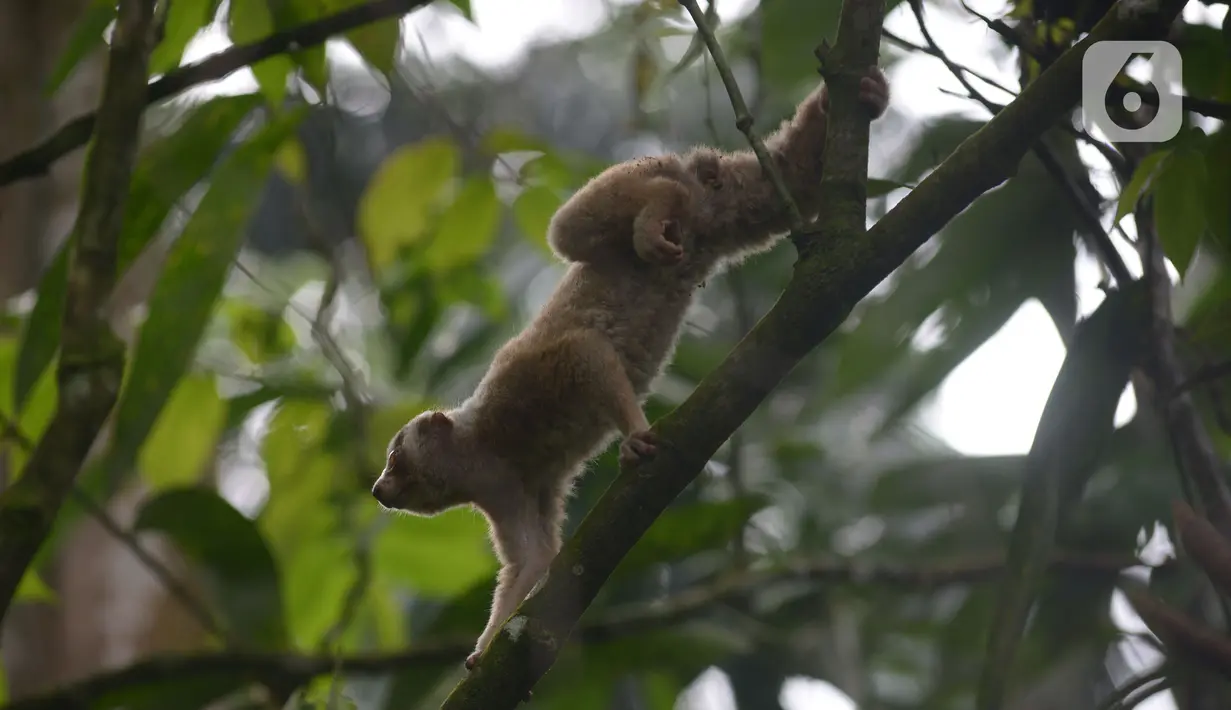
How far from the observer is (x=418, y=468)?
4.60ft

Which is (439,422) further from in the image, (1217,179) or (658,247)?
(1217,179)

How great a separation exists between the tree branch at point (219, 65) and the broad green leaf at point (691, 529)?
1.06 metres

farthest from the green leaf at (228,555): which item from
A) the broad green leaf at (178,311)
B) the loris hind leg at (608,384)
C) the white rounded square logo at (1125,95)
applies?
the white rounded square logo at (1125,95)

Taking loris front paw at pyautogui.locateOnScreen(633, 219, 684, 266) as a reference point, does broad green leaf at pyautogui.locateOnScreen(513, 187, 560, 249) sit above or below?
above

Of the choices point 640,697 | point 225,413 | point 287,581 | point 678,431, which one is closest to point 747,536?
point 640,697

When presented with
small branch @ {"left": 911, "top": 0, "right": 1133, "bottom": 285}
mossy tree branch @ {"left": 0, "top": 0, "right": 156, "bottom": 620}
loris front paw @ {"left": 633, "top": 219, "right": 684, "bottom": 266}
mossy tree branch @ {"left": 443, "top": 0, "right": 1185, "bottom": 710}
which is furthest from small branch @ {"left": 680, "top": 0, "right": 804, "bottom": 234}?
mossy tree branch @ {"left": 0, "top": 0, "right": 156, "bottom": 620}

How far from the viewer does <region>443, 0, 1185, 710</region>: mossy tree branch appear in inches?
44.9

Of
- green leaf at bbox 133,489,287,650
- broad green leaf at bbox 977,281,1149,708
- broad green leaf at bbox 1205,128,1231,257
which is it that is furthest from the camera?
green leaf at bbox 133,489,287,650

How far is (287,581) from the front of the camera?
8.55 ft

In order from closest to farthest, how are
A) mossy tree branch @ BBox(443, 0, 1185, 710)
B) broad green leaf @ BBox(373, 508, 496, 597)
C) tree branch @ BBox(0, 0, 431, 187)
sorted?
mossy tree branch @ BBox(443, 0, 1185, 710) → tree branch @ BBox(0, 0, 431, 187) → broad green leaf @ BBox(373, 508, 496, 597)

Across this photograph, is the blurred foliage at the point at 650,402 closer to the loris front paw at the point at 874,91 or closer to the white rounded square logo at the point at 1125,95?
the white rounded square logo at the point at 1125,95

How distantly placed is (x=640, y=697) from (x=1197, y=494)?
1.76 m

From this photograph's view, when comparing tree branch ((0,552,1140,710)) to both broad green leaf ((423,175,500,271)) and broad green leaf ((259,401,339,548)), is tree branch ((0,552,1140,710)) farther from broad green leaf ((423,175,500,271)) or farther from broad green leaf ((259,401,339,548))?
broad green leaf ((423,175,500,271))

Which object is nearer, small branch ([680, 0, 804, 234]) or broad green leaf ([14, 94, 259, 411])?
small branch ([680, 0, 804, 234])
